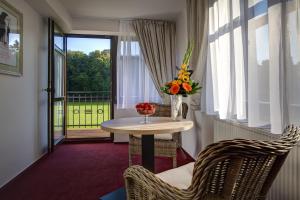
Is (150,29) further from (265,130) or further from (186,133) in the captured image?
(265,130)

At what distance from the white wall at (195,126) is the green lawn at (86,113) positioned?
208 cm

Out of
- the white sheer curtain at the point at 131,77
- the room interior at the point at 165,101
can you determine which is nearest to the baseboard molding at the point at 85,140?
the room interior at the point at 165,101

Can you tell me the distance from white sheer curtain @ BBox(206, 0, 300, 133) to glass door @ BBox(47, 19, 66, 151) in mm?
2415

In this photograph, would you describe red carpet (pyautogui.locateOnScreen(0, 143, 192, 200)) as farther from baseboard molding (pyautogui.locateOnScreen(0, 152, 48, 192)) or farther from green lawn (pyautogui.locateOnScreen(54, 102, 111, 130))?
green lawn (pyautogui.locateOnScreen(54, 102, 111, 130))

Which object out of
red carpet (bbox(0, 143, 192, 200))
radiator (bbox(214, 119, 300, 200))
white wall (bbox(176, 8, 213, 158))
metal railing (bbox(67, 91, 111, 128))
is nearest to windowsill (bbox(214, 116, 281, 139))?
radiator (bbox(214, 119, 300, 200))

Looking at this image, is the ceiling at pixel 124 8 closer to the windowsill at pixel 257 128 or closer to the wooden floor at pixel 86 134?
the windowsill at pixel 257 128

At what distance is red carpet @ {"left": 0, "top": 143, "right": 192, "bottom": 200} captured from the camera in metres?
2.28

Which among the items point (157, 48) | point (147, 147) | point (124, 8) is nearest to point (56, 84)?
point (124, 8)

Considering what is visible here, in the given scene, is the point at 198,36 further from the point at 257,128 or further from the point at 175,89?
the point at 257,128

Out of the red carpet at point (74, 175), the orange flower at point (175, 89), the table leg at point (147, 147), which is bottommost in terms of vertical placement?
the red carpet at point (74, 175)

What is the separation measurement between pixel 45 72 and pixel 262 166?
3461mm

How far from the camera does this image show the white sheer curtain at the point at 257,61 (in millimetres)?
1347

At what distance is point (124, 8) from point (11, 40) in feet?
5.86

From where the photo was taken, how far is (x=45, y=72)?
11.7 feet
